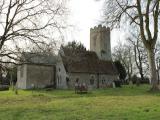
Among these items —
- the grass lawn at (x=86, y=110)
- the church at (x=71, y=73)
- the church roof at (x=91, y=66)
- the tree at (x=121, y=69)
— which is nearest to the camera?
the grass lawn at (x=86, y=110)

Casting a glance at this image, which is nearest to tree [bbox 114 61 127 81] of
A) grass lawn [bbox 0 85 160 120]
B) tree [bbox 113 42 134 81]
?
tree [bbox 113 42 134 81]

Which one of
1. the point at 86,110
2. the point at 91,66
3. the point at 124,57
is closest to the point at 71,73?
the point at 91,66

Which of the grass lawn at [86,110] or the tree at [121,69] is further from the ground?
the tree at [121,69]

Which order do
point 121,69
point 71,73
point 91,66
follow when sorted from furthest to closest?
point 121,69 → point 91,66 → point 71,73

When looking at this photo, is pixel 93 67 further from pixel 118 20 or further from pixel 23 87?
pixel 118 20

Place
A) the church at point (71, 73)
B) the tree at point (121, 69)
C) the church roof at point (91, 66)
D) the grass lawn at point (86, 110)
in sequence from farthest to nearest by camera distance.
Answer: the tree at point (121, 69)
the church roof at point (91, 66)
the church at point (71, 73)
the grass lawn at point (86, 110)

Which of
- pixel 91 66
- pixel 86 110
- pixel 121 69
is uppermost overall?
pixel 91 66

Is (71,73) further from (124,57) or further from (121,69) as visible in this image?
(124,57)

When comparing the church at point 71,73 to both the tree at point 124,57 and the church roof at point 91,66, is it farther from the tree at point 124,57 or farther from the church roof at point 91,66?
the tree at point 124,57

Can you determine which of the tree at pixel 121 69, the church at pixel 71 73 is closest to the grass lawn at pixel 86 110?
the church at pixel 71 73

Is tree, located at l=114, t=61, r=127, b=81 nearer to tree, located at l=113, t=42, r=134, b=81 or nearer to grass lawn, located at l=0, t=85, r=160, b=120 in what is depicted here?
tree, located at l=113, t=42, r=134, b=81

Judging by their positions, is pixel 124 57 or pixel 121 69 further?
pixel 124 57

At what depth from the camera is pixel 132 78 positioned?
85.5 meters

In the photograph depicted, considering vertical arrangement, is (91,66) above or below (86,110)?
above
